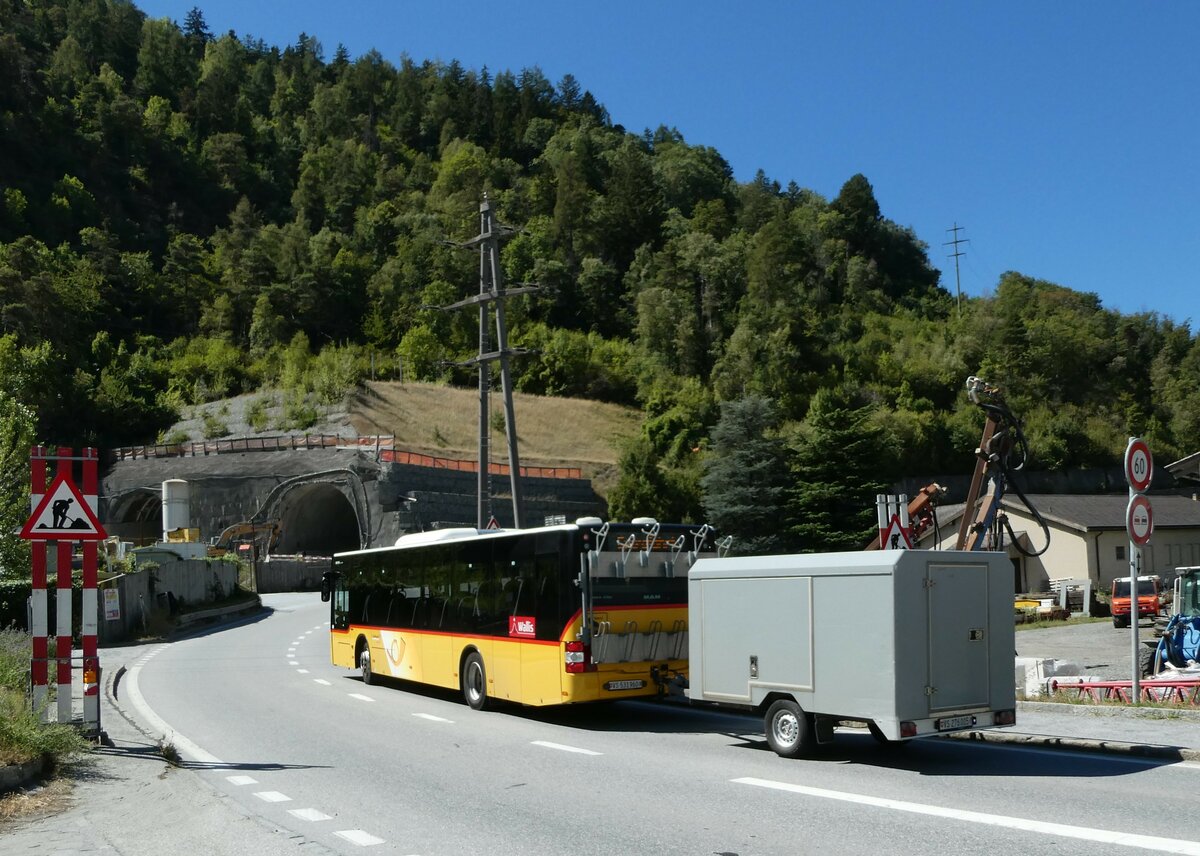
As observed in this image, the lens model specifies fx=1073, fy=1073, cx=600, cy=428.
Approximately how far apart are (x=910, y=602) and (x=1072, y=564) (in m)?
38.5

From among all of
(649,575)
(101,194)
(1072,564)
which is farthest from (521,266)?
(649,575)

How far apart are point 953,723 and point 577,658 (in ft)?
18.0

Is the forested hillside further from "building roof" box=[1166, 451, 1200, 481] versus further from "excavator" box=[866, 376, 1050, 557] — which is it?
"excavator" box=[866, 376, 1050, 557]

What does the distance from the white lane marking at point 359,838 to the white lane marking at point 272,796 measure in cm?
159

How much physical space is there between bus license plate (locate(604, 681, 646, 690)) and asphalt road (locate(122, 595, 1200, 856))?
55 centimetres

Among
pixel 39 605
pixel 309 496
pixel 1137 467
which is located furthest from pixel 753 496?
pixel 39 605

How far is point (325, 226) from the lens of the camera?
150 m

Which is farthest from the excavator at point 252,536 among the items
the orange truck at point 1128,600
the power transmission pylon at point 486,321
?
the orange truck at point 1128,600

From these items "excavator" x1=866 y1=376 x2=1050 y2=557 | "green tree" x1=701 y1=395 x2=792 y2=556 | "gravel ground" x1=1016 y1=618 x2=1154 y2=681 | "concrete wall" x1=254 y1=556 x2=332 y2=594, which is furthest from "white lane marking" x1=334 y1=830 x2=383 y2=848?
"concrete wall" x1=254 y1=556 x2=332 y2=594

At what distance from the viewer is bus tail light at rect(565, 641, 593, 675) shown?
47.5 feet

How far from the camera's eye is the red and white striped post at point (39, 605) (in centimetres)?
1178

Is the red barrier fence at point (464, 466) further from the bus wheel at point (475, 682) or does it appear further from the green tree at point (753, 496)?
the bus wheel at point (475, 682)

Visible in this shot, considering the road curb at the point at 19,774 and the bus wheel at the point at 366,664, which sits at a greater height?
the road curb at the point at 19,774

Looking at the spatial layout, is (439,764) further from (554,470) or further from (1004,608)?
(554,470)
